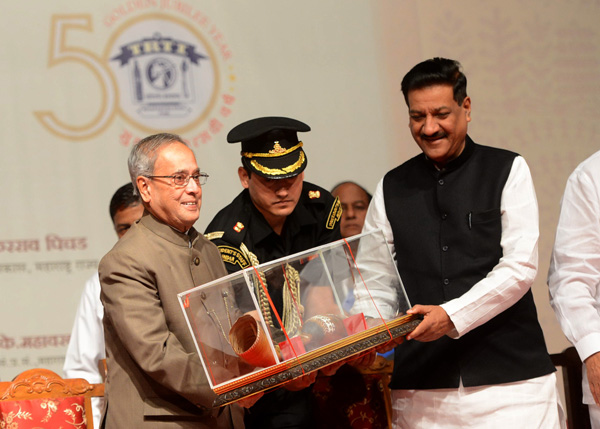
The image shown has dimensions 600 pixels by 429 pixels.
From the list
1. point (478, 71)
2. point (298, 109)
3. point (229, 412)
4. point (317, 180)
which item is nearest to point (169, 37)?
point (298, 109)

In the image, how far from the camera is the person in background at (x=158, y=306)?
1979 mm

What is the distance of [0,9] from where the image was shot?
395 cm

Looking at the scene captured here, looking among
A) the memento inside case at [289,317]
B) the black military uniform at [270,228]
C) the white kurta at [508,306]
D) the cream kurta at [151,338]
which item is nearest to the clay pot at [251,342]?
the memento inside case at [289,317]

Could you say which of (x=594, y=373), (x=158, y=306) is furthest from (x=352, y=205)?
(x=158, y=306)

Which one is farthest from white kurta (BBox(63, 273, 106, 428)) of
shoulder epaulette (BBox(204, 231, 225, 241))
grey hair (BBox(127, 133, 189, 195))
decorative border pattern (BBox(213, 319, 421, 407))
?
decorative border pattern (BBox(213, 319, 421, 407))

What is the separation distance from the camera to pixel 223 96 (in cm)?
411

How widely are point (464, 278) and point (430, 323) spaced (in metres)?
0.23

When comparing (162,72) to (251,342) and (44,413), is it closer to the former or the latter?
(44,413)

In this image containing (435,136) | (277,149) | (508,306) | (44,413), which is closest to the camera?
(508,306)

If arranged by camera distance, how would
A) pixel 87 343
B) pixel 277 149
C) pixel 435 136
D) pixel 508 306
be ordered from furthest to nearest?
pixel 87 343 → pixel 277 149 → pixel 435 136 → pixel 508 306

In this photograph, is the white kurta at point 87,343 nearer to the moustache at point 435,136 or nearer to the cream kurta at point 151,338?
the cream kurta at point 151,338

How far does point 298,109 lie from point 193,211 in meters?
2.13

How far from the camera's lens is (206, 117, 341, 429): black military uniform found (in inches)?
97.8

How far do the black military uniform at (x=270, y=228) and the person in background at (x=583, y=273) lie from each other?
2.54 feet
